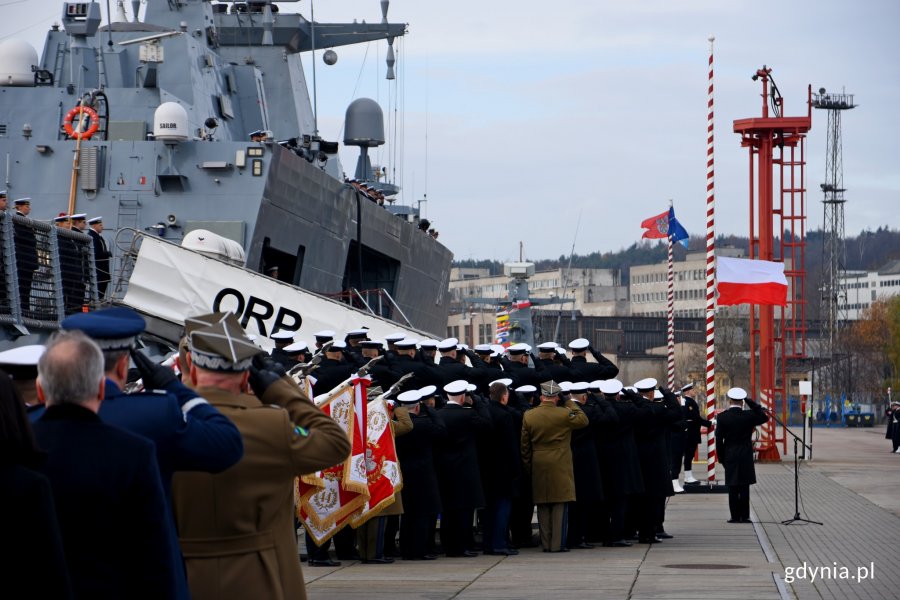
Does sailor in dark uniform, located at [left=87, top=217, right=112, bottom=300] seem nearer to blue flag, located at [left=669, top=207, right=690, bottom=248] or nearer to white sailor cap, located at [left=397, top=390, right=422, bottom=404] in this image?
white sailor cap, located at [left=397, top=390, right=422, bottom=404]

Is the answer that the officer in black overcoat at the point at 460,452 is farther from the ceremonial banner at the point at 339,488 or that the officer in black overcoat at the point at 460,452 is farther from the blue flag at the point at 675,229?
the blue flag at the point at 675,229

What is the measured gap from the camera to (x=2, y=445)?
10.8ft

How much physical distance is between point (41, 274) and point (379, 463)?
4.40m

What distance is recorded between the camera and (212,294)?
16016 mm

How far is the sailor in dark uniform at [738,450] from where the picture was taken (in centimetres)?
1476

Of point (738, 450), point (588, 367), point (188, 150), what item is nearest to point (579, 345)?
point (588, 367)

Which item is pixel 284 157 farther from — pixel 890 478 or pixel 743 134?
pixel 890 478

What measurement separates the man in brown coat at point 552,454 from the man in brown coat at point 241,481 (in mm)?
7660

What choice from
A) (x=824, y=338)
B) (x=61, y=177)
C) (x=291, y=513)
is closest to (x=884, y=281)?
(x=824, y=338)

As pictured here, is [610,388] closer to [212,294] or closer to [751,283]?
[212,294]

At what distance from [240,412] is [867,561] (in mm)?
7880

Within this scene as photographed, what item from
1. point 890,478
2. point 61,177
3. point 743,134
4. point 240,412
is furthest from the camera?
point 743,134

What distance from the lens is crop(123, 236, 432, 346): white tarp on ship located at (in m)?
15.9

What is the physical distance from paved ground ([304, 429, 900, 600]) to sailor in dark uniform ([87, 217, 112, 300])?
544 cm
